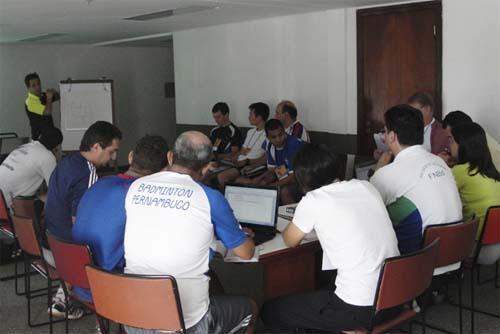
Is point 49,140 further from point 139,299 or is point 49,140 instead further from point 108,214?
point 139,299

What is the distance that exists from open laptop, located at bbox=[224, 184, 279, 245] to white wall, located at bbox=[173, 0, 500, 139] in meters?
2.80

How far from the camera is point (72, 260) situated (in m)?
2.65

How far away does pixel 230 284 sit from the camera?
3.43 meters

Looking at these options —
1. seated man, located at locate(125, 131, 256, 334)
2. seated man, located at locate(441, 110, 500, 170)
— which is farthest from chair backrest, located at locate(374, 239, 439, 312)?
seated man, located at locate(441, 110, 500, 170)

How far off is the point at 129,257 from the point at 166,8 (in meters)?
4.18

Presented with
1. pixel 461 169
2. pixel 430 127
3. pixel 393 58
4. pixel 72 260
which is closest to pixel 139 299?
pixel 72 260

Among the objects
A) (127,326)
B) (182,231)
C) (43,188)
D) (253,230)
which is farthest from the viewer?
(43,188)

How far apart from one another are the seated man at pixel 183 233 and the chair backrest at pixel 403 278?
56 centimetres

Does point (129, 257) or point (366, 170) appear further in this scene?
point (366, 170)

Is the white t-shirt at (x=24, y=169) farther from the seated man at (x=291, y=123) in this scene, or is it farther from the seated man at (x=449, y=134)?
the seated man at (x=449, y=134)

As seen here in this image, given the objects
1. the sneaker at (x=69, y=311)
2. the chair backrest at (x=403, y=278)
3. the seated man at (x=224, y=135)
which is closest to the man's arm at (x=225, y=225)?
the chair backrest at (x=403, y=278)

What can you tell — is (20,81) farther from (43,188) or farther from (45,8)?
(43,188)

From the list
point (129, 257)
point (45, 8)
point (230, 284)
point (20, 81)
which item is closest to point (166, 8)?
point (45, 8)

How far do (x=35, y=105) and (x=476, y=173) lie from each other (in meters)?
6.80
